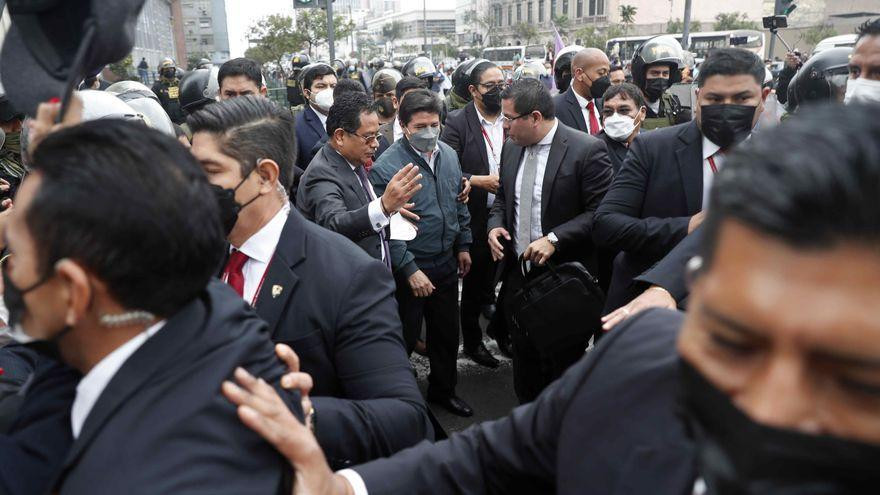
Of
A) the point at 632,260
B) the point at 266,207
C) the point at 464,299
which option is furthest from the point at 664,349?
the point at 464,299

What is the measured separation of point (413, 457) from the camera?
1.49m

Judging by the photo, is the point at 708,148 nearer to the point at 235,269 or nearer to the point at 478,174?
the point at 235,269

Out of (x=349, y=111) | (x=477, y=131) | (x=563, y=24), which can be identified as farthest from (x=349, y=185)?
(x=563, y=24)

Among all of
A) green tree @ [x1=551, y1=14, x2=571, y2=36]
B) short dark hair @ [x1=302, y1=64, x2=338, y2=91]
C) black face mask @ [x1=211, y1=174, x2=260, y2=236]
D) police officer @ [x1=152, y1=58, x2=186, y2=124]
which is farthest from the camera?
green tree @ [x1=551, y1=14, x2=571, y2=36]

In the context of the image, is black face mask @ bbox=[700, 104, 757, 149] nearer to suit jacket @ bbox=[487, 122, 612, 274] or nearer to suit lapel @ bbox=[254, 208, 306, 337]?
suit jacket @ bbox=[487, 122, 612, 274]

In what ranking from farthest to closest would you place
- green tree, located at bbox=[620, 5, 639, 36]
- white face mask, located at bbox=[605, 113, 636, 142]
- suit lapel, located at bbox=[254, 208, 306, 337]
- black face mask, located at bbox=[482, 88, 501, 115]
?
green tree, located at bbox=[620, 5, 639, 36]
black face mask, located at bbox=[482, 88, 501, 115]
white face mask, located at bbox=[605, 113, 636, 142]
suit lapel, located at bbox=[254, 208, 306, 337]

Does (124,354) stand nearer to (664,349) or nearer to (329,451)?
(329,451)

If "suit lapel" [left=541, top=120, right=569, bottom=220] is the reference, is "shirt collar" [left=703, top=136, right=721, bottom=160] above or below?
above

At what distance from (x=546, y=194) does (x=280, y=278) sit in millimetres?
2203

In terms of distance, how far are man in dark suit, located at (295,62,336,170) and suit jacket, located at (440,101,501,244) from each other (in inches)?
38.5

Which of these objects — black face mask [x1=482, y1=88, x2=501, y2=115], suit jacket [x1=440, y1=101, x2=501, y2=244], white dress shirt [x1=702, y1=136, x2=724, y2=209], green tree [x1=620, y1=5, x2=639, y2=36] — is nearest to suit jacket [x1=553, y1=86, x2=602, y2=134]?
black face mask [x1=482, y1=88, x2=501, y2=115]

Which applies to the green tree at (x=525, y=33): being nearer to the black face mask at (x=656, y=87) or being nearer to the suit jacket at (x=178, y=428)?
the black face mask at (x=656, y=87)

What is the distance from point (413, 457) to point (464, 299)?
3.37m

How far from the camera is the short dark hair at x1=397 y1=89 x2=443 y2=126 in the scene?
402 centimetres
